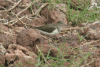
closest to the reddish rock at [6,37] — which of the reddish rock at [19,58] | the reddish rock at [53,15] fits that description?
the reddish rock at [19,58]

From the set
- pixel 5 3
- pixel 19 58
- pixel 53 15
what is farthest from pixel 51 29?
pixel 19 58

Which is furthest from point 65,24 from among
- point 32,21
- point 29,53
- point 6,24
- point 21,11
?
point 29,53

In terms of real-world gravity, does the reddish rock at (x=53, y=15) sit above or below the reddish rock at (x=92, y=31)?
above

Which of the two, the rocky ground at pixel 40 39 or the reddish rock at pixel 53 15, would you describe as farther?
the reddish rock at pixel 53 15

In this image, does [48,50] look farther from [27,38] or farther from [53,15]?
[53,15]

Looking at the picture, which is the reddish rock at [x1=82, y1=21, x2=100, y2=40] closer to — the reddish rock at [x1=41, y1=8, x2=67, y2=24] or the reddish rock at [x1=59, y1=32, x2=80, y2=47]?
the reddish rock at [x1=59, y1=32, x2=80, y2=47]

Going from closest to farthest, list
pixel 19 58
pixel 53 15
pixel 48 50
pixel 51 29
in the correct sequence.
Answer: pixel 19 58
pixel 48 50
pixel 51 29
pixel 53 15

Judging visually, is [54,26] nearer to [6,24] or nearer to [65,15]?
[65,15]

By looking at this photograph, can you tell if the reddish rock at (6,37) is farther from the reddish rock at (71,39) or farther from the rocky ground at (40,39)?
the reddish rock at (71,39)

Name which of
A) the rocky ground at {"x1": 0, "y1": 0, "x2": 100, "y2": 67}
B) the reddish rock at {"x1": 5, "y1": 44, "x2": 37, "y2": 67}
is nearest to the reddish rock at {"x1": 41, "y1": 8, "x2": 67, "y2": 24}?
the rocky ground at {"x1": 0, "y1": 0, "x2": 100, "y2": 67}
